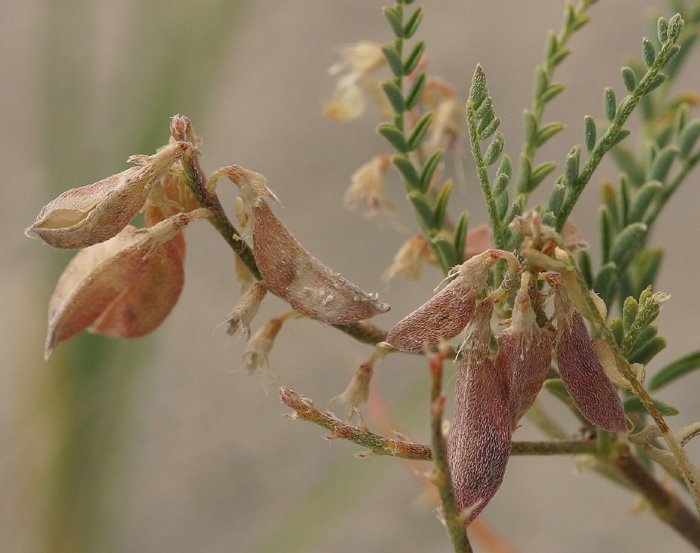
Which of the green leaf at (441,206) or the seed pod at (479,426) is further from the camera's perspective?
the green leaf at (441,206)

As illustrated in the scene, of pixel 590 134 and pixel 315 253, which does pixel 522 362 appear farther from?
pixel 315 253

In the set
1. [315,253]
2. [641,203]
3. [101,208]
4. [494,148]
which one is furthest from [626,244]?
[315,253]

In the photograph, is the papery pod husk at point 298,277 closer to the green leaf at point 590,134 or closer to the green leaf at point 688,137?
the green leaf at point 590,134

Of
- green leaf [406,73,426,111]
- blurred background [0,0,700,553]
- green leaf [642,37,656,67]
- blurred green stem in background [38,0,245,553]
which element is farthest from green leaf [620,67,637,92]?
blurred background [0,0,700,553]

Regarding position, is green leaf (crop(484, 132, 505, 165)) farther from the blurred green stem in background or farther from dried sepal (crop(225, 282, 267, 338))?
the blurred green stem in background

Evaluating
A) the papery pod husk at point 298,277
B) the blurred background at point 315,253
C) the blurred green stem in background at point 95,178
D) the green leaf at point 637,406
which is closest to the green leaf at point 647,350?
the green leaf at point 637,406

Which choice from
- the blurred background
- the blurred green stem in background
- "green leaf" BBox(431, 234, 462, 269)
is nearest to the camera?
"green leaf" BBox(431, 234, 462, 269)
